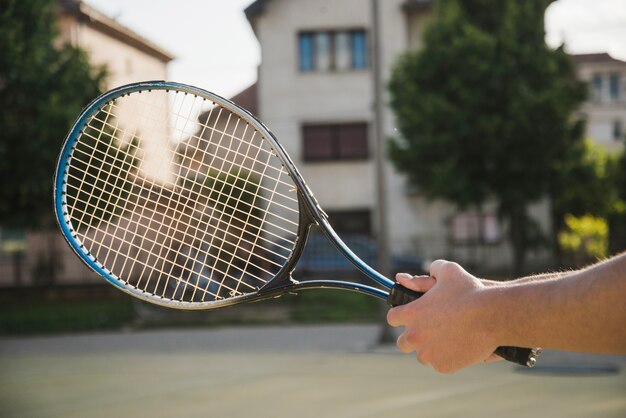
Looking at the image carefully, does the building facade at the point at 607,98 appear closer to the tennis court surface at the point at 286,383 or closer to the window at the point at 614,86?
the window at the point at 614,86

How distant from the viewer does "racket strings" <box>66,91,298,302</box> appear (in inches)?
133

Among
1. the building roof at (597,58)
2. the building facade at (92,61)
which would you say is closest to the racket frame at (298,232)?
the building facade at (92,61)

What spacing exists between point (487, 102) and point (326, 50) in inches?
287

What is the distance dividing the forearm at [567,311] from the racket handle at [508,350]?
1.01 ft

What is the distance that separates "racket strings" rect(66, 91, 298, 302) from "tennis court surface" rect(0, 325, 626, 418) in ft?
13.5

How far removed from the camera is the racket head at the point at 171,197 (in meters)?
3.14

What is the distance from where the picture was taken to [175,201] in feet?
12.0

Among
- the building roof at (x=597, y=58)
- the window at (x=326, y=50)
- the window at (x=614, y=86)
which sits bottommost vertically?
the window at (x=326, y=50)

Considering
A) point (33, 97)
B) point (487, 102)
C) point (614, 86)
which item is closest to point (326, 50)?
point (487, 102)

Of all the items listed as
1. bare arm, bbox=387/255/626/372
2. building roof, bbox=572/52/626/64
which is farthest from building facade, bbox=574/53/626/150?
bare arm, bbox=387/255/626/372

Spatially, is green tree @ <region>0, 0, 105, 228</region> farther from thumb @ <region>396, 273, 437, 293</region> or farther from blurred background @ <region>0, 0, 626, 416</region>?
thumb @ <region>396, 273, 437, 293</region>

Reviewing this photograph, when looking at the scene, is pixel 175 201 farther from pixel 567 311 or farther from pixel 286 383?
pixel 286 383

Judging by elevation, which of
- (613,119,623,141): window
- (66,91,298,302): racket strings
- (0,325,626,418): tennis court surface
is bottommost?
(0,325,626,418): tennis court surface

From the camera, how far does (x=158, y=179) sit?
13.7ft
